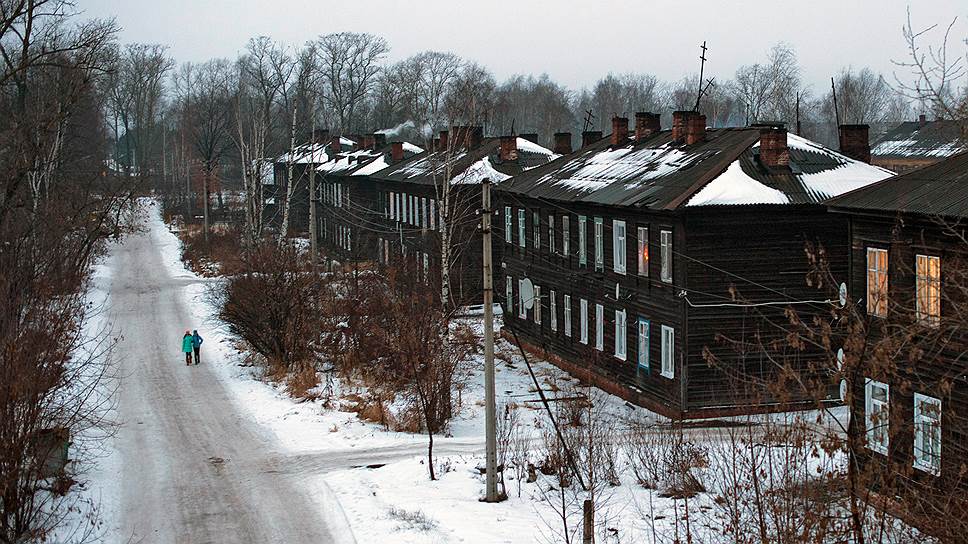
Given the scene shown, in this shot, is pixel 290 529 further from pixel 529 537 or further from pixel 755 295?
pixel 755 295

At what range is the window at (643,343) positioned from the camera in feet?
95.6

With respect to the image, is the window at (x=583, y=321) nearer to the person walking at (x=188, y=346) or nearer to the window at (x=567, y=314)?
the window at (x=567, y=314)

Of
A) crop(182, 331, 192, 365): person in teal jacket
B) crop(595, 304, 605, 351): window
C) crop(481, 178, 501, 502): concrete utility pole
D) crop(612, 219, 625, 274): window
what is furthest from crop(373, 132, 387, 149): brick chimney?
crop(481, 178, 501, 502): concrete utility pole

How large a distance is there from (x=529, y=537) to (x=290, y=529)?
160 inches

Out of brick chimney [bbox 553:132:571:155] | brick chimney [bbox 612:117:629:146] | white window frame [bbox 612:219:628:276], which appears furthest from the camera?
brick chimney [bbox 553:132:571:155]

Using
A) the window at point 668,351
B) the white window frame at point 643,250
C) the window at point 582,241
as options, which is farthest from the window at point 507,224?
the window at point 668,351

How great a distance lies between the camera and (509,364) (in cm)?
3519

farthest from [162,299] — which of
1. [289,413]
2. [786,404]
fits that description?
[786,404]

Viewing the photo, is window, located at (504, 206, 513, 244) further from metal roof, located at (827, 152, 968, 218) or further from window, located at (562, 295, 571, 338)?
metal roof, located at (827, 152, 968, 218)

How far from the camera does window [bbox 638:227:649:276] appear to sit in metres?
29.1

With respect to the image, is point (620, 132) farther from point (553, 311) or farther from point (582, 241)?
point (553, 311)

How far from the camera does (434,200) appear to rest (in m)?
49.6

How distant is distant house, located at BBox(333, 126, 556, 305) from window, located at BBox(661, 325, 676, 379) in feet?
33.5

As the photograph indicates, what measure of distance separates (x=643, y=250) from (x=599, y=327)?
3.95 m
